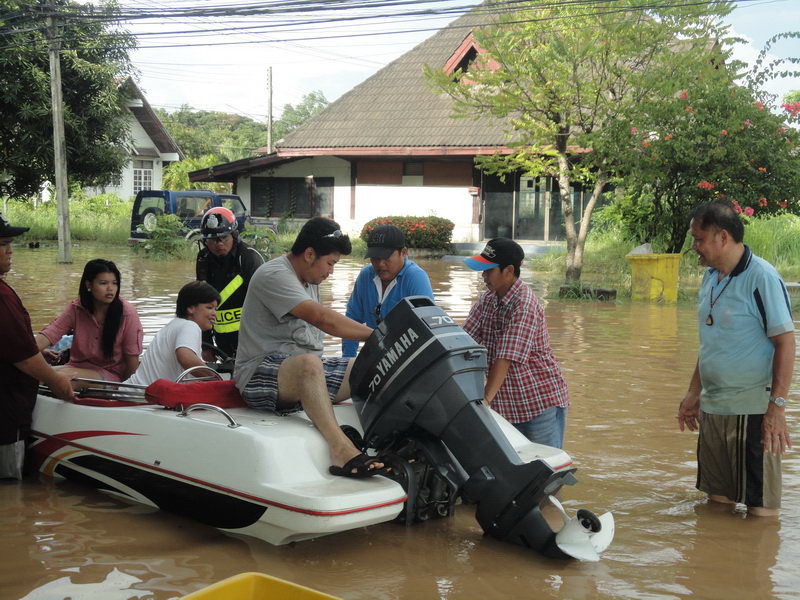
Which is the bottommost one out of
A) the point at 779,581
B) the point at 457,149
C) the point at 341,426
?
the point at 779,581

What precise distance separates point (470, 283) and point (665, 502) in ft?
46.8

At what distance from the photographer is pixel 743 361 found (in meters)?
5.18

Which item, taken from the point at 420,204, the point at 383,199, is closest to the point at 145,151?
the point at 383,199

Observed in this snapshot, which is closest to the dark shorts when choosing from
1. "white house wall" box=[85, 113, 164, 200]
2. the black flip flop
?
the black flip flop

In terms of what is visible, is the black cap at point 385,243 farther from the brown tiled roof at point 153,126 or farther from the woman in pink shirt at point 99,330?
the brown tiled roof at point 153,126

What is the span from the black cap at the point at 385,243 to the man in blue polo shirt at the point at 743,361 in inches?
71.0

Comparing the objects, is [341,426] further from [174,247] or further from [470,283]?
[174,247]

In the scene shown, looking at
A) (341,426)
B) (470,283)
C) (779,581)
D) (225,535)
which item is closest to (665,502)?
(779,581)

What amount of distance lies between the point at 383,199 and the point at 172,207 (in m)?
7.36

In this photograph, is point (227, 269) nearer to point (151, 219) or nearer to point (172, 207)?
point (151, 219)

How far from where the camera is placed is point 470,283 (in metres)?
20.0

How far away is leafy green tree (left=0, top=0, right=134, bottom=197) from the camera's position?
81.9ft

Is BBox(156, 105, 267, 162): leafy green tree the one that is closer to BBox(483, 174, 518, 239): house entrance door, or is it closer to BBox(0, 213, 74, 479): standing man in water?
BBox(483, 174, 518, 239): house entrance door

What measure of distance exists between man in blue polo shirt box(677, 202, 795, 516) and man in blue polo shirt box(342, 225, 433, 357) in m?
1.68
